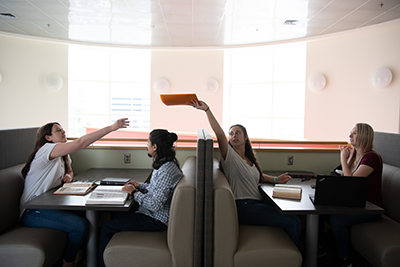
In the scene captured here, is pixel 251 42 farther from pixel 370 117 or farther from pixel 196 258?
pixel 196 258

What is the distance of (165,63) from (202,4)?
3.38 m

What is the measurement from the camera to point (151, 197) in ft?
6.29

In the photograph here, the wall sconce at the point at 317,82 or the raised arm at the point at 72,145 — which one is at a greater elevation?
the wall sconce at the point at 317,82

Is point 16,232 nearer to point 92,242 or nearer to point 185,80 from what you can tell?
point 92,242

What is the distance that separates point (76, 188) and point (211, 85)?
5651mm

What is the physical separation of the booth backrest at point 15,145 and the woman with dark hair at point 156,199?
1.19 metres

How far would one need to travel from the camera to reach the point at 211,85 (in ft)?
24.1

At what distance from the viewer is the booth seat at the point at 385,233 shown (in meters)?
1.85

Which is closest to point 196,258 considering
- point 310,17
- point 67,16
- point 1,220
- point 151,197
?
point 151,197

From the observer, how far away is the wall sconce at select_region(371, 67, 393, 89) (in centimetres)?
505

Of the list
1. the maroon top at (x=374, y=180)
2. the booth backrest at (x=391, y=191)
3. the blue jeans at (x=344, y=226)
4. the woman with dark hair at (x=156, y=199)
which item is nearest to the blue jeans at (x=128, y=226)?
the woman with dark hair at (x=156, y=199)

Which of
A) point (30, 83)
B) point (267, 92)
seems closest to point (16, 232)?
point (30, 83)

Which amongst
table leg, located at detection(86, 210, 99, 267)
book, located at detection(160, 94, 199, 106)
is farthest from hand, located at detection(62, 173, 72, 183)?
book, located at detection(160, 94, 199, 106)

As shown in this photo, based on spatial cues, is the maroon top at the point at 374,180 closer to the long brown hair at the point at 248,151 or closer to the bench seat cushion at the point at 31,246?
the long brown hair at the point at 248,151
